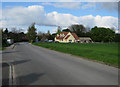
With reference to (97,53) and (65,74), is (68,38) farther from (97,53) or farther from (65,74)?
(65,74)

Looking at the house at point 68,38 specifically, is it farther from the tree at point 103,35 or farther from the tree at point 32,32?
the tree at point 32,32

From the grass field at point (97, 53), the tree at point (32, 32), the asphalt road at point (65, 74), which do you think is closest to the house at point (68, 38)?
the tree at point (32, 32)

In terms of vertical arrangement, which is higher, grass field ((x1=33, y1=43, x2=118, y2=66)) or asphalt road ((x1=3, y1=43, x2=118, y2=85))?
asphalt road ((x1=3, y1=43, x2=118, y2=85))

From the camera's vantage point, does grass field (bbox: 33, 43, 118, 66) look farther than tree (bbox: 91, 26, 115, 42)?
No

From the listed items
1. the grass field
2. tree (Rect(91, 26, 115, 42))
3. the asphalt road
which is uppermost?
tree (Rect(91, 26, 115, 42))

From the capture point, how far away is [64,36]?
9200cm

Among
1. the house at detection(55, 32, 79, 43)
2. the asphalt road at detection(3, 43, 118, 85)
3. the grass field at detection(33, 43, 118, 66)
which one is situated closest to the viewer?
the asphalt road at detection(3, 43, 118, 85)

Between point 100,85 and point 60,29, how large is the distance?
12015 centimetres

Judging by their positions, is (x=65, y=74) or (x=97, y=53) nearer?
(x=65, y=74)

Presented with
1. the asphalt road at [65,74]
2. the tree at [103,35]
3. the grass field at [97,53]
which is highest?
the tree at [103,35]

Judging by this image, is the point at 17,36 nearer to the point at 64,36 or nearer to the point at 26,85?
the point at 64,36

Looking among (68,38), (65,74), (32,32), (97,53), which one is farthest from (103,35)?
(65,74)

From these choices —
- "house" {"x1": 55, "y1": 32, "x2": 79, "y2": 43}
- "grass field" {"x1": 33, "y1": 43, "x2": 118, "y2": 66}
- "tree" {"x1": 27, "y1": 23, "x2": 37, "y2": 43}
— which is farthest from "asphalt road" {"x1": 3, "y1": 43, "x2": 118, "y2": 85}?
"house" {"x1": 55, "y1": 32, "x2": 79, "y2": 43}

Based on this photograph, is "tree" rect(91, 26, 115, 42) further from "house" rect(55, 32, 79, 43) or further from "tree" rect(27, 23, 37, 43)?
"tree" rect(27, 23, 37, 43)
